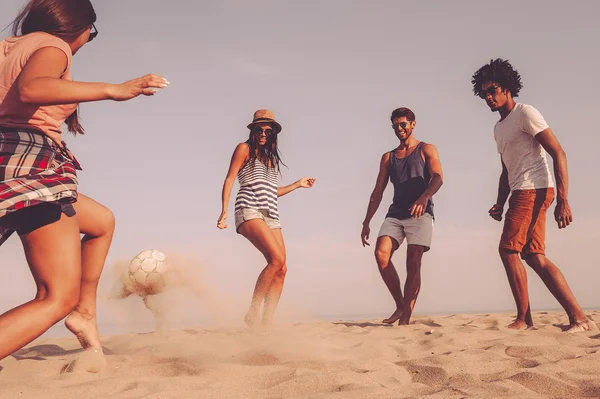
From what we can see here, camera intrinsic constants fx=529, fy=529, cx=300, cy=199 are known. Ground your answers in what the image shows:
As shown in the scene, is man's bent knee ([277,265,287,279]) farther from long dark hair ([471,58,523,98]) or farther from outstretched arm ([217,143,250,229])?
long dark hair ([471,58,523,98])

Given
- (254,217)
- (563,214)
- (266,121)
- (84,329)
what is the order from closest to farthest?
(84,329) → (563,214) → (254,217) → (266,121)

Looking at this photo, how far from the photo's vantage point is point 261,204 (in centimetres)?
547

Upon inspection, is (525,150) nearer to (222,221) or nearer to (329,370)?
(222,221)

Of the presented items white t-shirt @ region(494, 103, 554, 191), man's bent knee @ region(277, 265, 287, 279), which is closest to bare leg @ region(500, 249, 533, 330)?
white t-shirt @ region(494, 103, 554, 191)

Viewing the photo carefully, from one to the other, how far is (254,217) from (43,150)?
123 inches

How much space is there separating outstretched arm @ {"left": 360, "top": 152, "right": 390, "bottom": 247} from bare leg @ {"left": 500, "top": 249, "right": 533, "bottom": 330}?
1.90 meters

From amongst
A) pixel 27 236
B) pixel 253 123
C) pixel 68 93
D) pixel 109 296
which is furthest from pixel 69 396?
pixel 109 296

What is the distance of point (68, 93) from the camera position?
2199 mm

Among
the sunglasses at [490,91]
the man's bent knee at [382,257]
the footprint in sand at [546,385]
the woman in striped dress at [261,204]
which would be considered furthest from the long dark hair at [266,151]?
the footprint in sand at [546,385]

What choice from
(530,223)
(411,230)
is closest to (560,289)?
(530,223)

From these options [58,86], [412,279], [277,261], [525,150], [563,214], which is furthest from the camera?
[412,279]

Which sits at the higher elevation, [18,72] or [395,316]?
[18,72]

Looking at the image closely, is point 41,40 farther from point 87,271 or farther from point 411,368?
point 411,368

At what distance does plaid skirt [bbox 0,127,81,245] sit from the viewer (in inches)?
83.7
